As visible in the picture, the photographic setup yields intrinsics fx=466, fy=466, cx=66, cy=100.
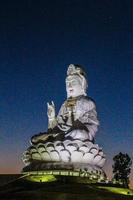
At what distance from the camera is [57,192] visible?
1912 centimetres

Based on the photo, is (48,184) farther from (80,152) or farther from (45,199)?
(80,152)

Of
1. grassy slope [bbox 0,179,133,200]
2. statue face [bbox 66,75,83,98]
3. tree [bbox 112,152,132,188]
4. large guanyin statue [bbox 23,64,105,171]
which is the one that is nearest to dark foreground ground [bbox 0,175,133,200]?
grassy slope [bbox 0,179,133,200]

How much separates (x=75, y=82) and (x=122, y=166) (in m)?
8.41

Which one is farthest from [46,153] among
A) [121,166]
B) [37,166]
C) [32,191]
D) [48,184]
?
[121,166]

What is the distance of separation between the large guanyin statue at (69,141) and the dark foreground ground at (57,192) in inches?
183

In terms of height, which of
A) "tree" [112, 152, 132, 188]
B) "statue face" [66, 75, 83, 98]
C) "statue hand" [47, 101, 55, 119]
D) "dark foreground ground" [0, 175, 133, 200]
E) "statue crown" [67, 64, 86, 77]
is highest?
"statue crown" [67, 64, 86, 77]

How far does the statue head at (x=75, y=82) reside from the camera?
96.5ft

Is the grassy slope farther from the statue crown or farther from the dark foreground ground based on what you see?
the statue crown

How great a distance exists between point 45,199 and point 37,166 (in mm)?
8261

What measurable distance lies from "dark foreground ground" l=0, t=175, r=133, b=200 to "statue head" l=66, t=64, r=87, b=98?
28.9 ft

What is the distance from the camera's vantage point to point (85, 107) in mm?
28062

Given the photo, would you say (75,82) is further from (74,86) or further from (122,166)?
(122,166)

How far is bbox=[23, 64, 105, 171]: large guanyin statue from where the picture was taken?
1040 inches

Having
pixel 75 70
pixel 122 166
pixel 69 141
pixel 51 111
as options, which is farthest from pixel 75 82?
pixel 122 166
